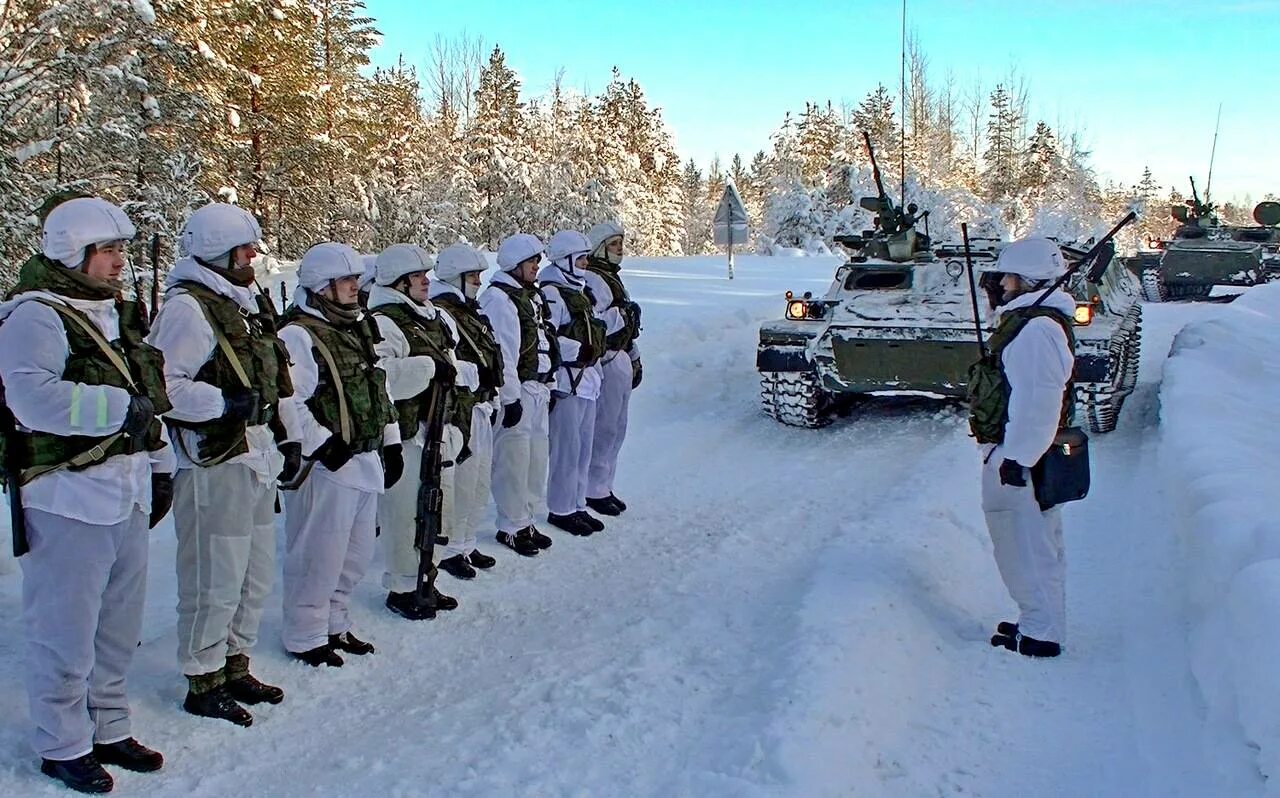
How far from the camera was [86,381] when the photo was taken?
341 centimetres

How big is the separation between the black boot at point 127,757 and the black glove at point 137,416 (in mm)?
1117

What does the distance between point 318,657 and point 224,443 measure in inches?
47.6

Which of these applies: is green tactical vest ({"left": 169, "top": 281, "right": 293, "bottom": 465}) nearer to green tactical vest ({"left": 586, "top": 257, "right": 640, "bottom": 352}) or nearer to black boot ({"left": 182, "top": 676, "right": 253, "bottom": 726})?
black boot ({"left": 182, "top": 676, "right": 253, "bottom": 726})

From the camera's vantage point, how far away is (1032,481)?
Answer: 4.69 metres

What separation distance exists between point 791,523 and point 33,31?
13.0 m

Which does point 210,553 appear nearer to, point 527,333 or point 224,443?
point 224,443

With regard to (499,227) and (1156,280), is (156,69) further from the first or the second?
(499,227)

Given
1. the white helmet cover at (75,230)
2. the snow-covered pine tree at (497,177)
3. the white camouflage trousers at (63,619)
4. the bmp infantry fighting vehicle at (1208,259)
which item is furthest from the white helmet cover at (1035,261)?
the snow-covered pine tree at (497,177)

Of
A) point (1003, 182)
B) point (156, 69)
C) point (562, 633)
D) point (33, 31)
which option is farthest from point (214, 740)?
point (1003, 182)

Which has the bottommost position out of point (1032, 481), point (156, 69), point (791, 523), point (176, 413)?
point (791, 523)

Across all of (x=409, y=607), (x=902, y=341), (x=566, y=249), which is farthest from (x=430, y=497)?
(x=902, y=341)

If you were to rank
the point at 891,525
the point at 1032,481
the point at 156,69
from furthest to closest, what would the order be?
the point at 156,69 → the point at 891,525 → the point at 1032,481

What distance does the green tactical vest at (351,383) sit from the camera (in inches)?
178

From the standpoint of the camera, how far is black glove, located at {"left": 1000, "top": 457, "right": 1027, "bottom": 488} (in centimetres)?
461
